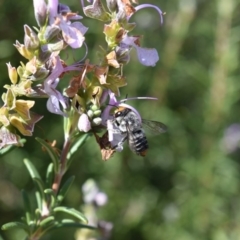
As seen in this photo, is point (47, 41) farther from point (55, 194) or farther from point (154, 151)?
point (154, 151)

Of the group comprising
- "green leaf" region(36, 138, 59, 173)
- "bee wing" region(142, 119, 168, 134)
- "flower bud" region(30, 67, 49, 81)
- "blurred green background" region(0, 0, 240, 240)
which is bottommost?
"blurred green background" region(0, 0, 240, 240)

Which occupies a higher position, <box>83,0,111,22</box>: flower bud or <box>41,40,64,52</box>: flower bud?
<box>83,0,111,22</box>: flower bud

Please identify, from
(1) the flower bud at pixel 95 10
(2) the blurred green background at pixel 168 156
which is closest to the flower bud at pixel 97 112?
(1) the flower bud at pixel 95 10

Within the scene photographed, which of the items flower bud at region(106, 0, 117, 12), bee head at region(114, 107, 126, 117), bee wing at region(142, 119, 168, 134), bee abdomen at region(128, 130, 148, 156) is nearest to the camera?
flower bud at region(106, 0, 117, 12)

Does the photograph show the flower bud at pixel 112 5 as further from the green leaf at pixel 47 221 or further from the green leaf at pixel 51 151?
the green leaf at pixel 47 221

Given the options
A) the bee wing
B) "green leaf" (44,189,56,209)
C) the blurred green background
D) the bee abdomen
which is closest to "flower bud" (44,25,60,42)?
"green leaf" (44,189,56,209)

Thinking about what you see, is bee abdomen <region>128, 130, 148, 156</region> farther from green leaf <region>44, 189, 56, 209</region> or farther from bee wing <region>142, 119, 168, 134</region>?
green leaf <region>44, 189, 56, 209</region>

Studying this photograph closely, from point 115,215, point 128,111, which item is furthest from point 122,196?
point 128,111
